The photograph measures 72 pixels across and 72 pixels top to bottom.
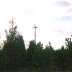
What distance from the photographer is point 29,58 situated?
3866 centimetres

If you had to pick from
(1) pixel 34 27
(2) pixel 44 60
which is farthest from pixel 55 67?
(1) pixel 34 27

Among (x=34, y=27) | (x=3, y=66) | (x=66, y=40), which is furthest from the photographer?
(x=34, y=27)

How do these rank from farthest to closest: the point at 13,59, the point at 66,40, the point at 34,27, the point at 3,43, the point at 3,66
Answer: the point at 34,27
the point at 66,40
the point at 3,43
the point at 13,59
the point at 3,66

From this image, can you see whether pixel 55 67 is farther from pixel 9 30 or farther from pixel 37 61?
pixel 9 30

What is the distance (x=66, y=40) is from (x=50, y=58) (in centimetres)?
439

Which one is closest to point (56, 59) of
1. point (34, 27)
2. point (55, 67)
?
point (55, 67)

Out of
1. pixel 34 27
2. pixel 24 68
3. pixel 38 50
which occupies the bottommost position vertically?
pixel 24 68

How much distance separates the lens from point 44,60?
36062 millimetres

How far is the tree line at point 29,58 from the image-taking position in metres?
32.3

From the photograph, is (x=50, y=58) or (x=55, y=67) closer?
(x=55, y=67)

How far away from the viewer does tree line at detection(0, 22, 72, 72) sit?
32.3 metres

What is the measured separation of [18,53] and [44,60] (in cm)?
348

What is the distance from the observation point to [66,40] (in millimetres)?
39562

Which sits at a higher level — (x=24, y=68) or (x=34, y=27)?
(x=34, y=27)
